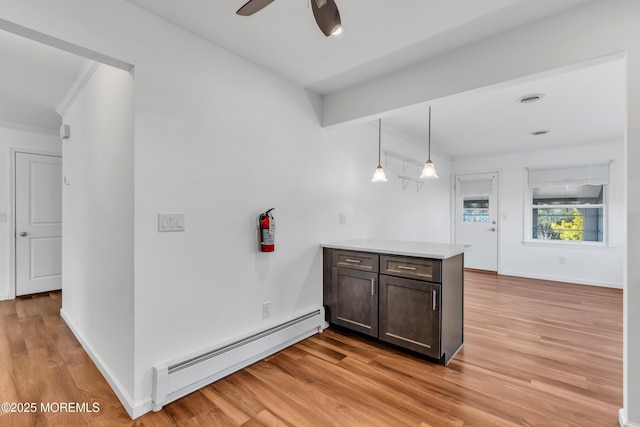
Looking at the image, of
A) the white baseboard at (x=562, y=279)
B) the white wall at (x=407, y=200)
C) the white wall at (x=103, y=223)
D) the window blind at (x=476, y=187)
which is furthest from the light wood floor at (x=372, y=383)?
the window blind at (x=476, y=187)

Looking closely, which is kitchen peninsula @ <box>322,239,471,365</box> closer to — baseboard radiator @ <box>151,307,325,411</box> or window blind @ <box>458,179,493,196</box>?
baseboard radiator @ <box>151,307,325,411</box>

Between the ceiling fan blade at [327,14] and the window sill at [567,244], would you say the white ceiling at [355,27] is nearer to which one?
the ceiling fan blade at [327,14]

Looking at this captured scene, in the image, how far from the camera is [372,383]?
2.12m

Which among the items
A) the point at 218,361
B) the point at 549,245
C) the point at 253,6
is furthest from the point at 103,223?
the point at 549,245

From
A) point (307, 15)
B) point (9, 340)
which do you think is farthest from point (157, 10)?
point (9, 340)

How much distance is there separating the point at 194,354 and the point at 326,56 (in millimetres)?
2388

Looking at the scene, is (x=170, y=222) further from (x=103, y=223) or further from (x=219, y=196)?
(x=103, y=223)

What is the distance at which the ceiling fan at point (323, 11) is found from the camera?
1.31 m

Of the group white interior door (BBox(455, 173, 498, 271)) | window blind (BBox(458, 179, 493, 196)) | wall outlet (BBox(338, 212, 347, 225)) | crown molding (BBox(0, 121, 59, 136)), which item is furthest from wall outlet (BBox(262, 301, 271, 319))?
window blind (BBox(458, 179, 493, 196))

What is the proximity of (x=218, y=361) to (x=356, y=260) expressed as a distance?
1.43 metres

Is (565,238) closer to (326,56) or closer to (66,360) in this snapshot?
(326,56)

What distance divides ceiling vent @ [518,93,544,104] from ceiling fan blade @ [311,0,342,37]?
2.72 m

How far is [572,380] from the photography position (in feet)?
7.01

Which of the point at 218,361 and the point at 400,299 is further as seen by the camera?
the point at 400,299
